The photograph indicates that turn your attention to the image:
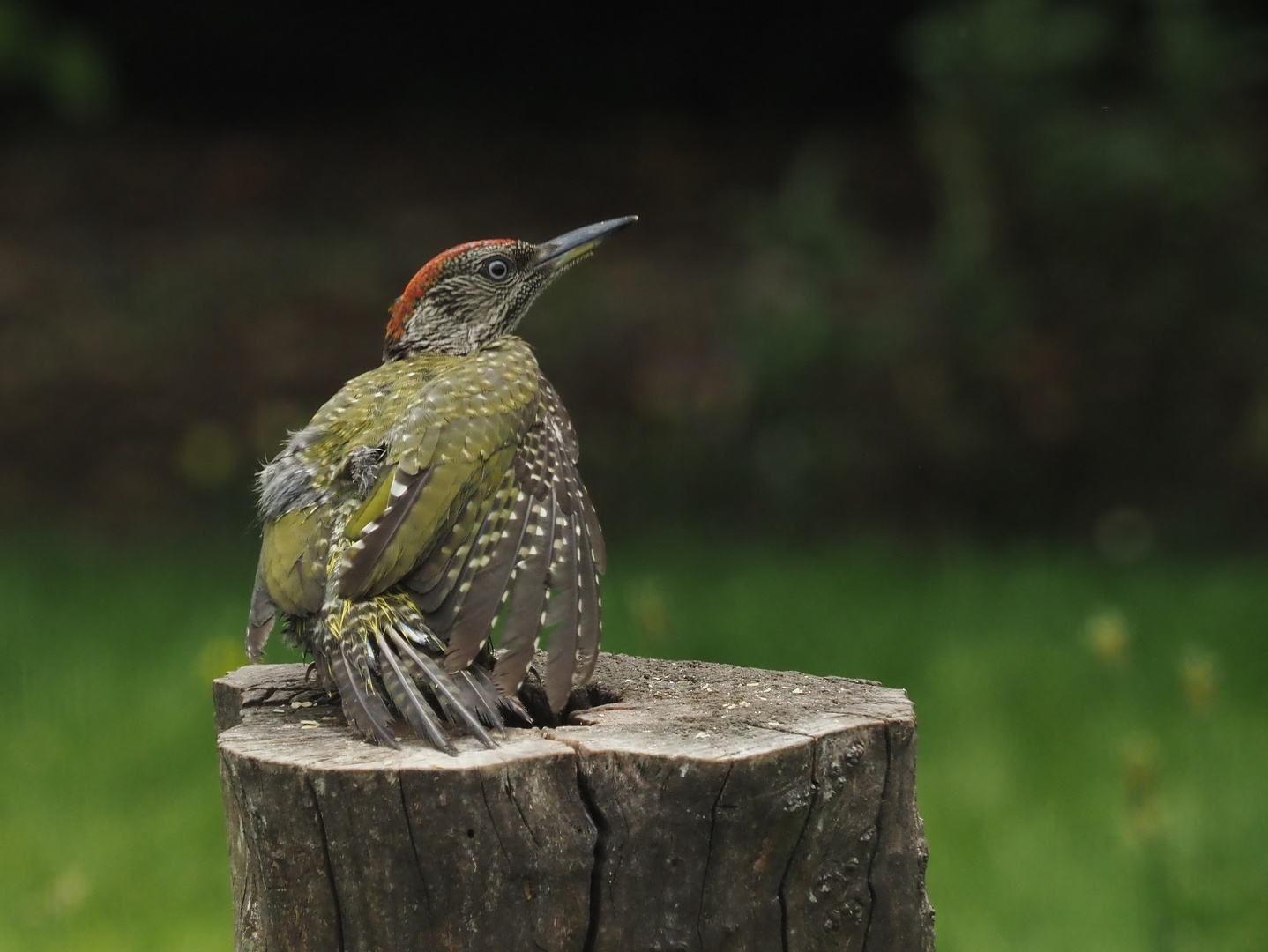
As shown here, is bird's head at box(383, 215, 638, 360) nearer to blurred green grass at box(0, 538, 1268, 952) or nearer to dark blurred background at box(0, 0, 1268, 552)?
blurred green grass at box(0, 538, 1268, 952)

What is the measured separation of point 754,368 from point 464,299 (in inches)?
179

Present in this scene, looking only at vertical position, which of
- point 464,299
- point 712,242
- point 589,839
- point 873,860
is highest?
point 712,242

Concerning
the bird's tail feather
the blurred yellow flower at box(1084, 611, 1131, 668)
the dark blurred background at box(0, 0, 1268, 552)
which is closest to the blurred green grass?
the blurred yellow flower at box(1084, 611, 1131, 668)

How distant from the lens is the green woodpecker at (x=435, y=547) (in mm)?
3018

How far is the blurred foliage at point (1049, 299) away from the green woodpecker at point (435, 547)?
16.4ft

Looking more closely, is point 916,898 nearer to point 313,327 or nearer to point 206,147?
point 313,327

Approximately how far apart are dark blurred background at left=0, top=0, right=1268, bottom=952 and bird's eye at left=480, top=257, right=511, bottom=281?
0.83 metres

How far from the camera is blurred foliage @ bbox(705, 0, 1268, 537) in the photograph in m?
8.16

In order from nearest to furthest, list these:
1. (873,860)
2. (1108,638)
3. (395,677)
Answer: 1. (873,860)
2. (395,677)
3. (1108,638)

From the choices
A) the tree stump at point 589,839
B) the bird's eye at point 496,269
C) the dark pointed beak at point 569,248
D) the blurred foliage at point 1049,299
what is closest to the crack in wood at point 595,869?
the tree stump at point 589,839

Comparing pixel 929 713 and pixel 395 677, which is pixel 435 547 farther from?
pixel 929 713

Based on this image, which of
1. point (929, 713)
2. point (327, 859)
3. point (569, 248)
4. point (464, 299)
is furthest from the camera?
point (929, 713)

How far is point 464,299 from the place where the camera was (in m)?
4.00

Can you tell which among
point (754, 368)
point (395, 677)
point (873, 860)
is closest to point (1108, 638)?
point (873, 860)
